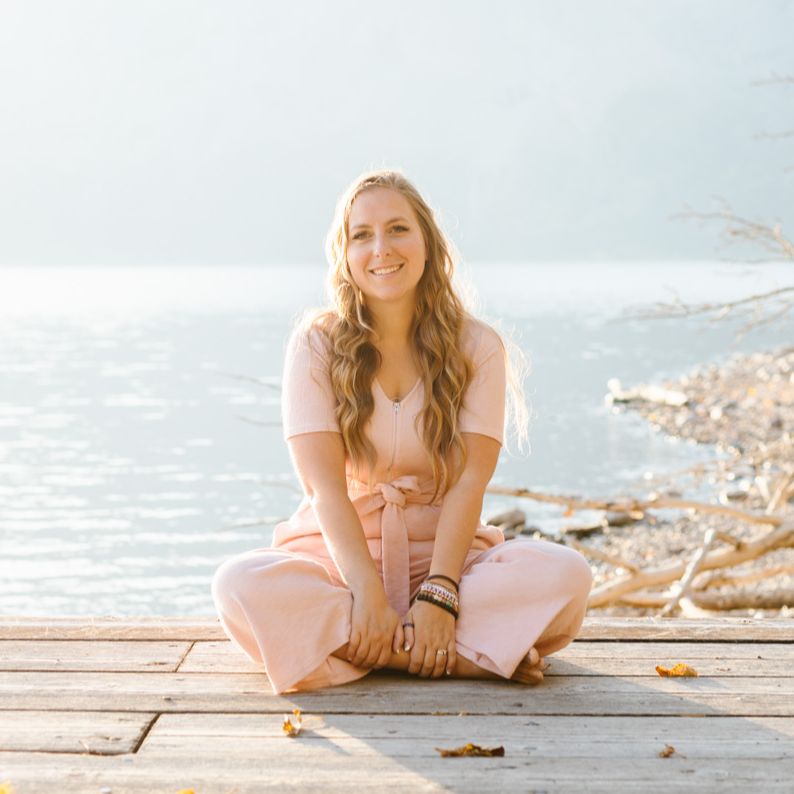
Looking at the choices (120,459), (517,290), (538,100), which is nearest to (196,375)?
(120,459)

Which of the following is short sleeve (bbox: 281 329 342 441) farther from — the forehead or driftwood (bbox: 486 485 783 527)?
driftwood (bbox: 486 485 783 527)

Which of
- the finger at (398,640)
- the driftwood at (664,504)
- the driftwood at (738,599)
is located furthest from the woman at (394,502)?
the driftwood at (738,599)

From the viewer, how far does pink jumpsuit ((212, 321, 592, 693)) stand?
2438 millimetres

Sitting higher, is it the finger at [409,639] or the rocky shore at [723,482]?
the finger at [409,639]

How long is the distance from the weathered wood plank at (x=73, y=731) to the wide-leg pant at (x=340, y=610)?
323 millimetres

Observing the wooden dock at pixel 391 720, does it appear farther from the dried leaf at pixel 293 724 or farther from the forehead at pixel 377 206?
the forehead at pixel 377 206

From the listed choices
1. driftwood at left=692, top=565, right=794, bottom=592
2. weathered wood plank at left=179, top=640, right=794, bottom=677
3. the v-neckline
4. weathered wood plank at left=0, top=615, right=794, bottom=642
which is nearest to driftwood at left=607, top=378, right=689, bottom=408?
driftwood at left=692, top=565, right=794, bottom=592

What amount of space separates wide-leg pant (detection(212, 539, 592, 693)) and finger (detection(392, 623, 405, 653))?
10cm

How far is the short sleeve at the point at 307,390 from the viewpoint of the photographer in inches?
103

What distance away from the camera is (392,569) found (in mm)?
2668

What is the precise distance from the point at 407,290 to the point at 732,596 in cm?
307

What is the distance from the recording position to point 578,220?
464ft

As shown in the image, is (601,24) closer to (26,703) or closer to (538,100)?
(538,100)

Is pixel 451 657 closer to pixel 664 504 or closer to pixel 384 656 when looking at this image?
pixel 384 656
